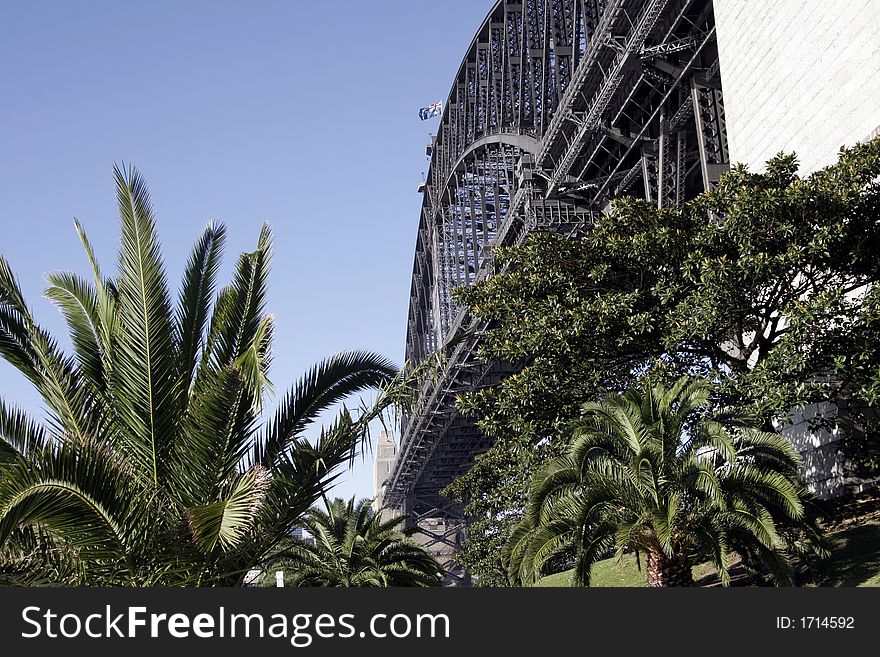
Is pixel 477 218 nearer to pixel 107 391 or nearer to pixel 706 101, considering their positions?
pixel 706 101

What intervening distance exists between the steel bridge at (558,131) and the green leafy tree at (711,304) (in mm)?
1757

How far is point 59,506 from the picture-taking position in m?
9.30

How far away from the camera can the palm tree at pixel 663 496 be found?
1366 centimetres

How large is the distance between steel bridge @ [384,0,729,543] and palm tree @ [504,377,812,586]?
2854mm

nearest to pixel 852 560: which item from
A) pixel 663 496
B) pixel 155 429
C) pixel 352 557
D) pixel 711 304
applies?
pixel 663 496

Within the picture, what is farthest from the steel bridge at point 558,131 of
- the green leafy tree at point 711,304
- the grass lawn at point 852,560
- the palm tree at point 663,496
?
the grass lawn at point 852,560

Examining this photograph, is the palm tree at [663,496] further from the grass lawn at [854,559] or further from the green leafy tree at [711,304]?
the green leafy tree at [711,304]

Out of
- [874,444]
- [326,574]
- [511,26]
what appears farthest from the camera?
[511,26]

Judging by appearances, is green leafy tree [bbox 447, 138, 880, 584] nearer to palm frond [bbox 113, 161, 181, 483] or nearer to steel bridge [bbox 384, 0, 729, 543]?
steel bridge [bbox 384, 0, 729, 543]

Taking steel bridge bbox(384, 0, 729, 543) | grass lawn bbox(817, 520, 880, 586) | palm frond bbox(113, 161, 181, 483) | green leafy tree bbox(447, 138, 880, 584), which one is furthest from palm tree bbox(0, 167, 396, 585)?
grass lawn bbox(817, 520, 880, 586)

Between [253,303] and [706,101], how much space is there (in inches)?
771

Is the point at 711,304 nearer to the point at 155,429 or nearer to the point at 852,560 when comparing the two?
the point at 852,560

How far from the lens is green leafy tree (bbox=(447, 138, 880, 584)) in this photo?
1496cm

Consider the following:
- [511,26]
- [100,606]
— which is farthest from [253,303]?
[511,26]
